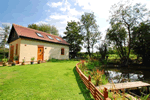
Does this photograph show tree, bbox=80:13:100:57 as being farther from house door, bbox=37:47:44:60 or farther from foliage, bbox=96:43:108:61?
house door, bbox=37:47:44:60

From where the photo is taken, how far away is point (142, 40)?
12031mm

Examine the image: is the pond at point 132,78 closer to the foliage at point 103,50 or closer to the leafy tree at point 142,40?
the leafy tree at point 142,40

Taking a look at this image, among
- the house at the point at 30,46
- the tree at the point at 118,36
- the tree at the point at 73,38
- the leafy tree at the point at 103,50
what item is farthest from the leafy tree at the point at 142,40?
the house at the point at 30,46

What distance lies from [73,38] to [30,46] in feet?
39.7

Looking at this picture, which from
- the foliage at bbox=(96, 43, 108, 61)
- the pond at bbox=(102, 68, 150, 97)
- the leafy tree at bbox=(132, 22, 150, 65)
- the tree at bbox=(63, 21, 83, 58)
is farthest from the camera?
the tree at bbox=(63, 21, 83, 58)

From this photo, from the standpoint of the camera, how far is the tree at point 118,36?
562 inches

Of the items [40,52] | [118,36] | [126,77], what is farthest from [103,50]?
[40,52]

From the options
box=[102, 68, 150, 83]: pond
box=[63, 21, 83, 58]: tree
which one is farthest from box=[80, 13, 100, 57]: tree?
box=[102, 68, 150, 83]: pond

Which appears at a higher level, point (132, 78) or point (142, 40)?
point (142, 40)

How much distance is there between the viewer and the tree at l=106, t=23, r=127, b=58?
562 inches

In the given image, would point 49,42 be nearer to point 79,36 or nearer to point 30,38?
point 30,38

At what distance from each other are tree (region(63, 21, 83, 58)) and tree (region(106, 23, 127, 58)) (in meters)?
8.17

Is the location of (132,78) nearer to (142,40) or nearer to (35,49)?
(142,40)

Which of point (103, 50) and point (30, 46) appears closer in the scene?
point (30, 46)
